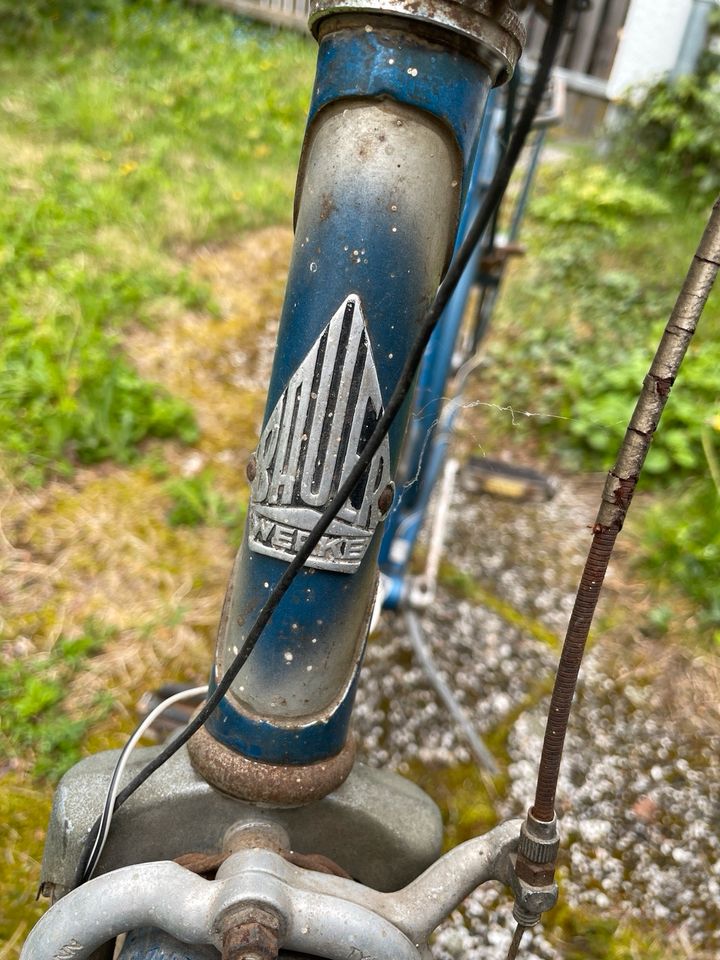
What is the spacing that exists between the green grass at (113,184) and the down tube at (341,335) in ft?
5.14

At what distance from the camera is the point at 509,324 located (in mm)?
3717

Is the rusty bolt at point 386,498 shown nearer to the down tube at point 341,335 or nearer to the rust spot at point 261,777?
the down tube at point 341,335

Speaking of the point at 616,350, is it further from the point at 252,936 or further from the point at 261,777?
the point at 252,936

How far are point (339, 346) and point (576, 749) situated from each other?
1367 mm

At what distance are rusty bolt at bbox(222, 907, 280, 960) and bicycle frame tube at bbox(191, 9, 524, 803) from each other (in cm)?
17

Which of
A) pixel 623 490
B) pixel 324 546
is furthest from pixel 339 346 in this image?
pixel 623 490

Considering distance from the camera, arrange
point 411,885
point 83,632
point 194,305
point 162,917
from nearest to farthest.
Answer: point 162,917 < point 411,885 < point 83,632 < point 194,305

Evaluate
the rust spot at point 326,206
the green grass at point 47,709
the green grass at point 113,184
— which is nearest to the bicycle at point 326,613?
the rust spot at point 326,206

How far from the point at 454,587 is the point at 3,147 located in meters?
3.24

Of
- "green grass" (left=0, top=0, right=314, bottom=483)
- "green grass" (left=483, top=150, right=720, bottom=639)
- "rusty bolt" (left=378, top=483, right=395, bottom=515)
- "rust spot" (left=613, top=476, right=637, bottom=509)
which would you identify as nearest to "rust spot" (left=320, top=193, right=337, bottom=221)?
"rusty bolt" (left=378, top=483, right=395, bottom=515)

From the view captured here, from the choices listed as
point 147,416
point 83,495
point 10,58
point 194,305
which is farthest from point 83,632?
point 10,58

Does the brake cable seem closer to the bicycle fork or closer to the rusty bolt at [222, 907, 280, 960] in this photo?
the bicycle fork

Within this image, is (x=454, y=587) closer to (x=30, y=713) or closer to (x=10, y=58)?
(x=30, y=713)

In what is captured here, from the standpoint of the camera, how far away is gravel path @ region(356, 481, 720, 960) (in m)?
1.45
